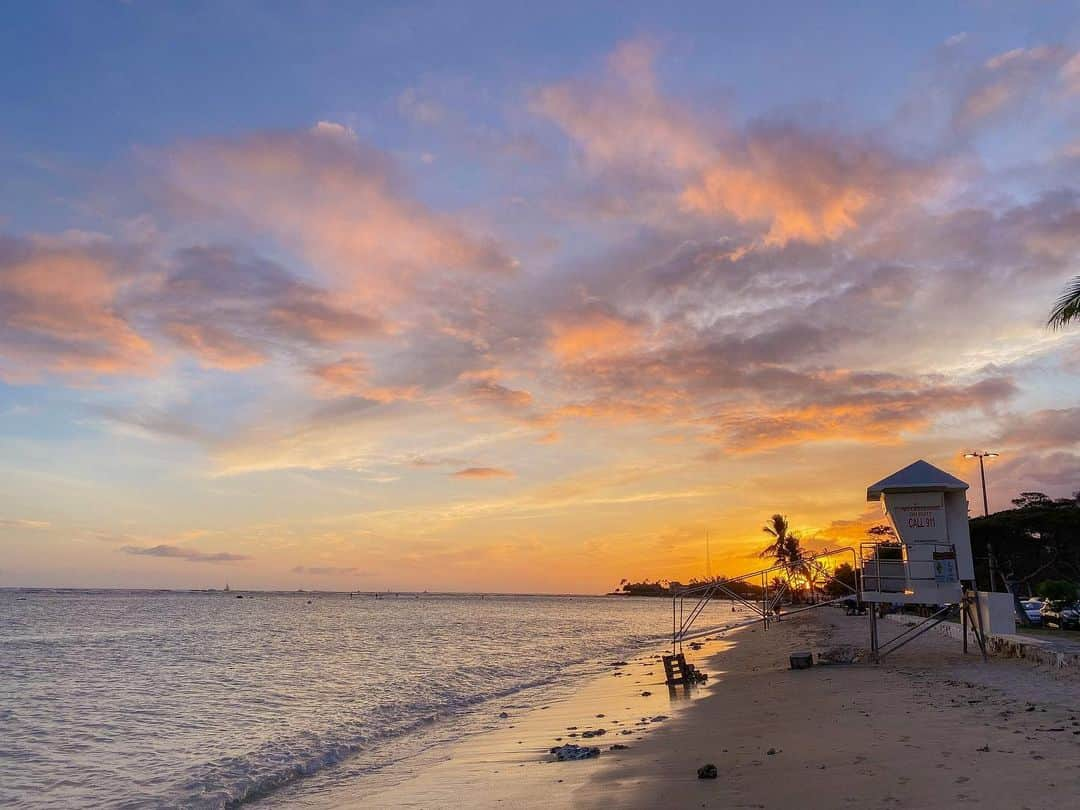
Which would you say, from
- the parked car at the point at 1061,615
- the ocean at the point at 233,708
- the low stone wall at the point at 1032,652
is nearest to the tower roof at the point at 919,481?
the low stone wall at the point at 1032,652

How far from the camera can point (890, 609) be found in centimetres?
6412

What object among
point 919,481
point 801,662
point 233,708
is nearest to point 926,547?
point 919,481

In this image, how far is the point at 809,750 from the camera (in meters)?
10.5

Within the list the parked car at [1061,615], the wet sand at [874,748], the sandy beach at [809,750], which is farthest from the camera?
the parked car at [1061,615]

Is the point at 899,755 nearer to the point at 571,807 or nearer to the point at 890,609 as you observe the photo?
the point at 571,807

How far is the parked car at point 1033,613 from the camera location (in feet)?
126

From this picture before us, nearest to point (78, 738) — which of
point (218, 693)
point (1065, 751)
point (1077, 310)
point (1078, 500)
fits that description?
point (218, 693)

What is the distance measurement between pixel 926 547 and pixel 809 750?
14188 millimetres

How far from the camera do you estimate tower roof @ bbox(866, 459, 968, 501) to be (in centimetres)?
2230

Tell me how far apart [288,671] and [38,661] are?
14.1m

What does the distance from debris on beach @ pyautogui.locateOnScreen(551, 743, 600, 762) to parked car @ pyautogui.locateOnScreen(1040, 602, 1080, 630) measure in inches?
1304

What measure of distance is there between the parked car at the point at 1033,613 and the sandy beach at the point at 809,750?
22.6 meters

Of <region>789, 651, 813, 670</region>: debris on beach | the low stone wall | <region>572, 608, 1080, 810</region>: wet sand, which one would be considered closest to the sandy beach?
<region>572, 608, 1080, 810</region>: wet sand

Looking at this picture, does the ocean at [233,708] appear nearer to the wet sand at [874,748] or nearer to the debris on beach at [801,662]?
the wet sand at [874,748]
